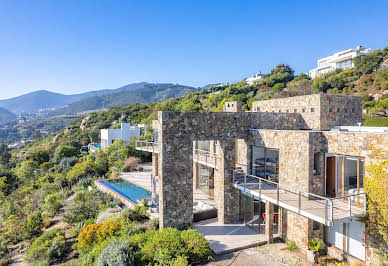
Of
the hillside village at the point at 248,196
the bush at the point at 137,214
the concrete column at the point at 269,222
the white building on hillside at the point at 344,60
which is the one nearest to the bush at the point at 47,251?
the hillside village at the point at 248,196

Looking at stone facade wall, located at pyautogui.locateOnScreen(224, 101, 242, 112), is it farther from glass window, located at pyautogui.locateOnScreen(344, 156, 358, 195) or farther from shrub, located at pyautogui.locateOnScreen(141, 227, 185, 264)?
shrub, located at pyautogui.locateOnScreen(141, 227, 185, 264)

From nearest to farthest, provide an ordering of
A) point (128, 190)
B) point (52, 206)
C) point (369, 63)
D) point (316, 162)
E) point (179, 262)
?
point (179, 262) < point (316, 162) < point (52, 206) < point (128, 190) < point (369, 63)

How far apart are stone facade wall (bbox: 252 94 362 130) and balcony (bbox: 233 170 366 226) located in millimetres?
4394

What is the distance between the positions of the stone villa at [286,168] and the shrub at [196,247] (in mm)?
1383

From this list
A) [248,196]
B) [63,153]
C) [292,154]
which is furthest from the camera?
[63,153]

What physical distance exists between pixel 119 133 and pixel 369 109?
118ft

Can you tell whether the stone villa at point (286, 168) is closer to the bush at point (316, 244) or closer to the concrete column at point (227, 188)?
the concrete column at point (227, 188)

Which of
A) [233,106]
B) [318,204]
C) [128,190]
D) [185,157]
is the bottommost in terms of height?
[128,190]

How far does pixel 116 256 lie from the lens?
25.3 ft

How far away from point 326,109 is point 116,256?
38.5 ft

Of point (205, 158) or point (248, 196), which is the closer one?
point (248, 196)

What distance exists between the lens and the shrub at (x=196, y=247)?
855cm

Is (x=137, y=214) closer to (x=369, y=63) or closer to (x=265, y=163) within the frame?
(x=265, y=163)

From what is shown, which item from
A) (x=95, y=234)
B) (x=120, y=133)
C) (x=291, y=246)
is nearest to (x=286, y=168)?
(x=291, y=246)
